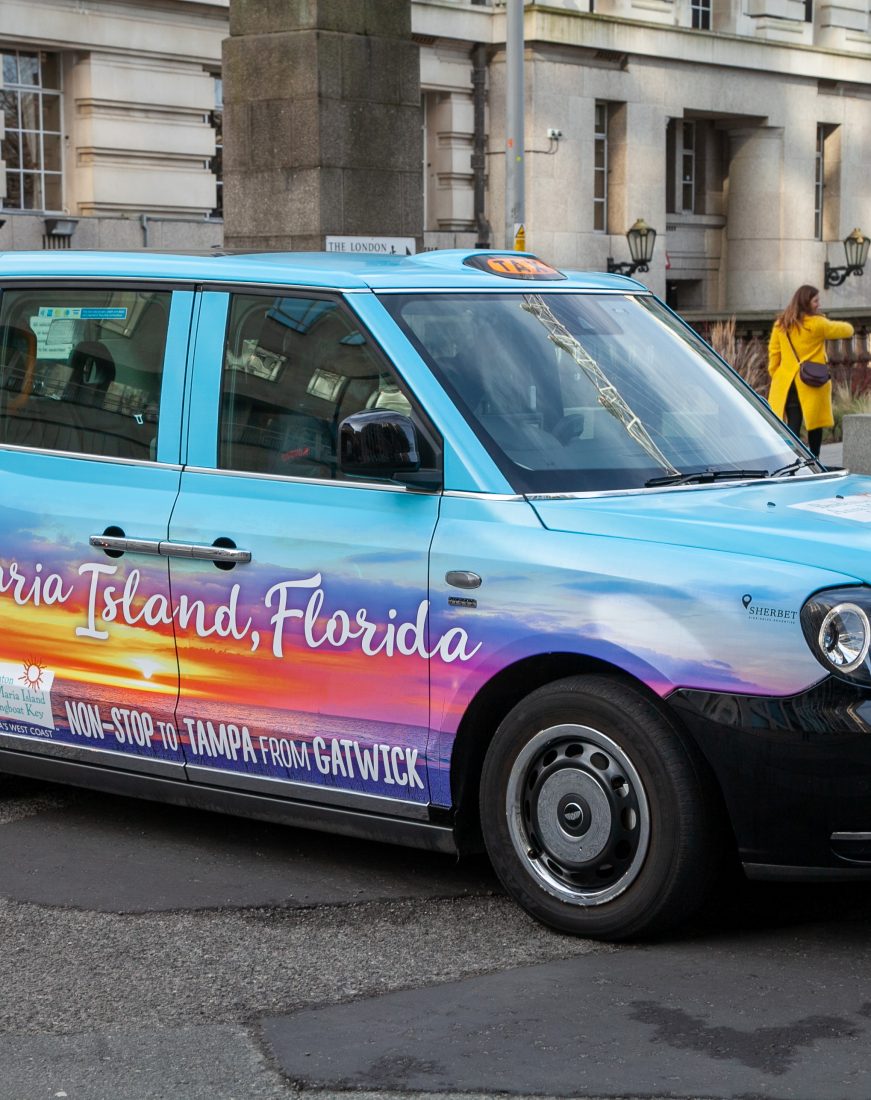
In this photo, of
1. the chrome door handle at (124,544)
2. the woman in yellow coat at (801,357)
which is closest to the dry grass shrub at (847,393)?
the woman in yellow coat at (801,357)

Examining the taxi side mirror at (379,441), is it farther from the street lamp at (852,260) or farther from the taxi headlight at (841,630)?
the street lamp at (852,260)

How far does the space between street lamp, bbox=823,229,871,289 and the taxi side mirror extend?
37.2 m

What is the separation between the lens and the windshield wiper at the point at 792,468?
5.90 m

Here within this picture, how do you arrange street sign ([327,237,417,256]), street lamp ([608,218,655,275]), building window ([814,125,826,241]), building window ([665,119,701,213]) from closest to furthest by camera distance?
street sign ([327,237,417,256])
street lamp ([608,218,655,275])
building window ([665,119,701,213])
building window ([814,125,826,241])

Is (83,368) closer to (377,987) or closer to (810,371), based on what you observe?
(377,987)

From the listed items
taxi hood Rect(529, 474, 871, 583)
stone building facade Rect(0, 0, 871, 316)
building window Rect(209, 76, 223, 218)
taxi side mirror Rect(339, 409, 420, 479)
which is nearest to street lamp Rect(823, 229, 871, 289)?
stone building facade Rect(0, 0, 871, 316)

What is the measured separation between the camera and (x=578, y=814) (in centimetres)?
508

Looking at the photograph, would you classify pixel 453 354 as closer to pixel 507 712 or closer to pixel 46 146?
pixel 507 712

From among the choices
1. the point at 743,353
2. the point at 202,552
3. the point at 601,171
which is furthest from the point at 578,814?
the point at 601,171

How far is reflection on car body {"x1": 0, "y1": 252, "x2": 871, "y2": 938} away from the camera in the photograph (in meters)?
4.84

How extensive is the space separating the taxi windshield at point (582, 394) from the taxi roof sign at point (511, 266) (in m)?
0.14

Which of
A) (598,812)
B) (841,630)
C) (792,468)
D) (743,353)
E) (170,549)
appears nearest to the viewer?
(841,630)

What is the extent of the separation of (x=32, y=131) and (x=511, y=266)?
2474 cm

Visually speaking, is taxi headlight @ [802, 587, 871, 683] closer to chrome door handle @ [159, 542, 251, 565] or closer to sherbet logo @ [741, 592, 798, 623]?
sherbet logo @ [741, 592, 798, 623]
